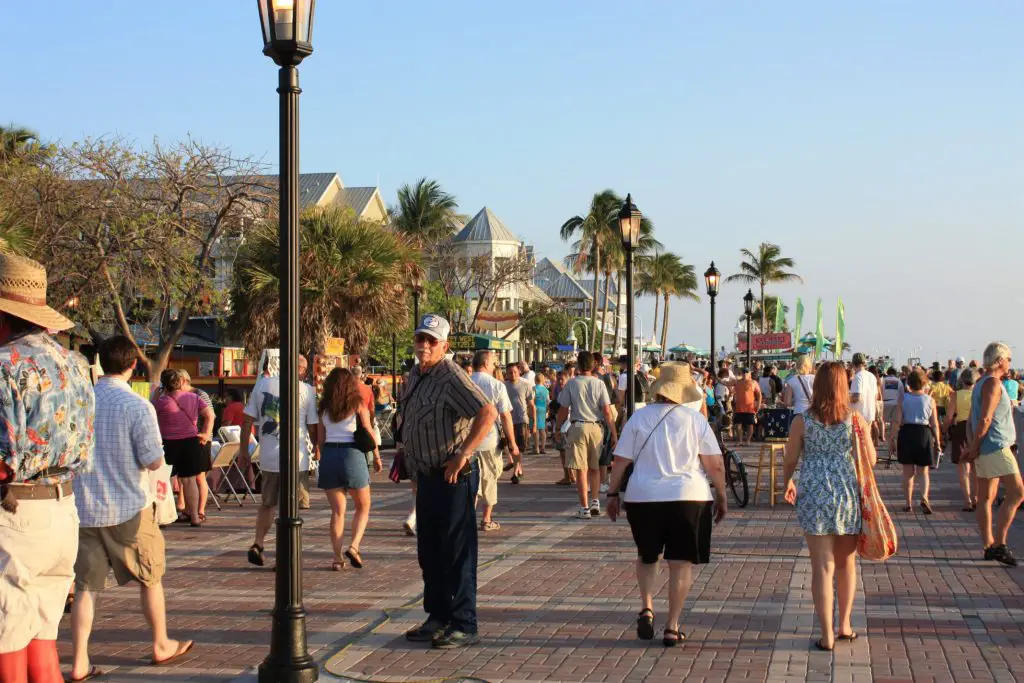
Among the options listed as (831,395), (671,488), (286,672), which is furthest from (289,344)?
(831,395)

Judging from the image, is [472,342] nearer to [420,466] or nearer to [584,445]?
[584,445]

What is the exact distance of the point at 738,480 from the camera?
15.5 metres

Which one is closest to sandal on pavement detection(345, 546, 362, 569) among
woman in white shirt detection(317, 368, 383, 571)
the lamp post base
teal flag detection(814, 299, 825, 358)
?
woman in white shirt detection(317, 368, 383, 571)

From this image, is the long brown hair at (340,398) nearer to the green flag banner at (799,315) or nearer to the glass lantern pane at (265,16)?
the glass lantern pane at (265,16)

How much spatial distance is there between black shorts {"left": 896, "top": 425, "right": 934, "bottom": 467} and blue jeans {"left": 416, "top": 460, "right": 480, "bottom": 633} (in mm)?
8081

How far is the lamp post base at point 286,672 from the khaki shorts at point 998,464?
6564 mm

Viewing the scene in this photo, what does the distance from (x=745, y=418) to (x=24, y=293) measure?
23.4m

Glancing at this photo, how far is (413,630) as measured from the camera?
7387 millimetres

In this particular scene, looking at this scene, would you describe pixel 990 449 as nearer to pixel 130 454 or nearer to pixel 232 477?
pixel 130 454

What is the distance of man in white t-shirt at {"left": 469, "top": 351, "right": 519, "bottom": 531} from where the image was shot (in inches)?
472

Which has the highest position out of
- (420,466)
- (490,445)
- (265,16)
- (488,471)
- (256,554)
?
(265,16)

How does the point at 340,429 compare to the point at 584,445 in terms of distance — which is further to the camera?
the point at 584,445

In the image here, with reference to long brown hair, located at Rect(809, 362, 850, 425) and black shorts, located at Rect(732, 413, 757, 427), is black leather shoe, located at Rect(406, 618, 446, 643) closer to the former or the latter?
long brown hair, located at Rect(809, 362, 850, 425)

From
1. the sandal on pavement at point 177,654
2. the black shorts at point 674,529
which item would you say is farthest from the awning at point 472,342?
the sandal on pavement at point 177,654
